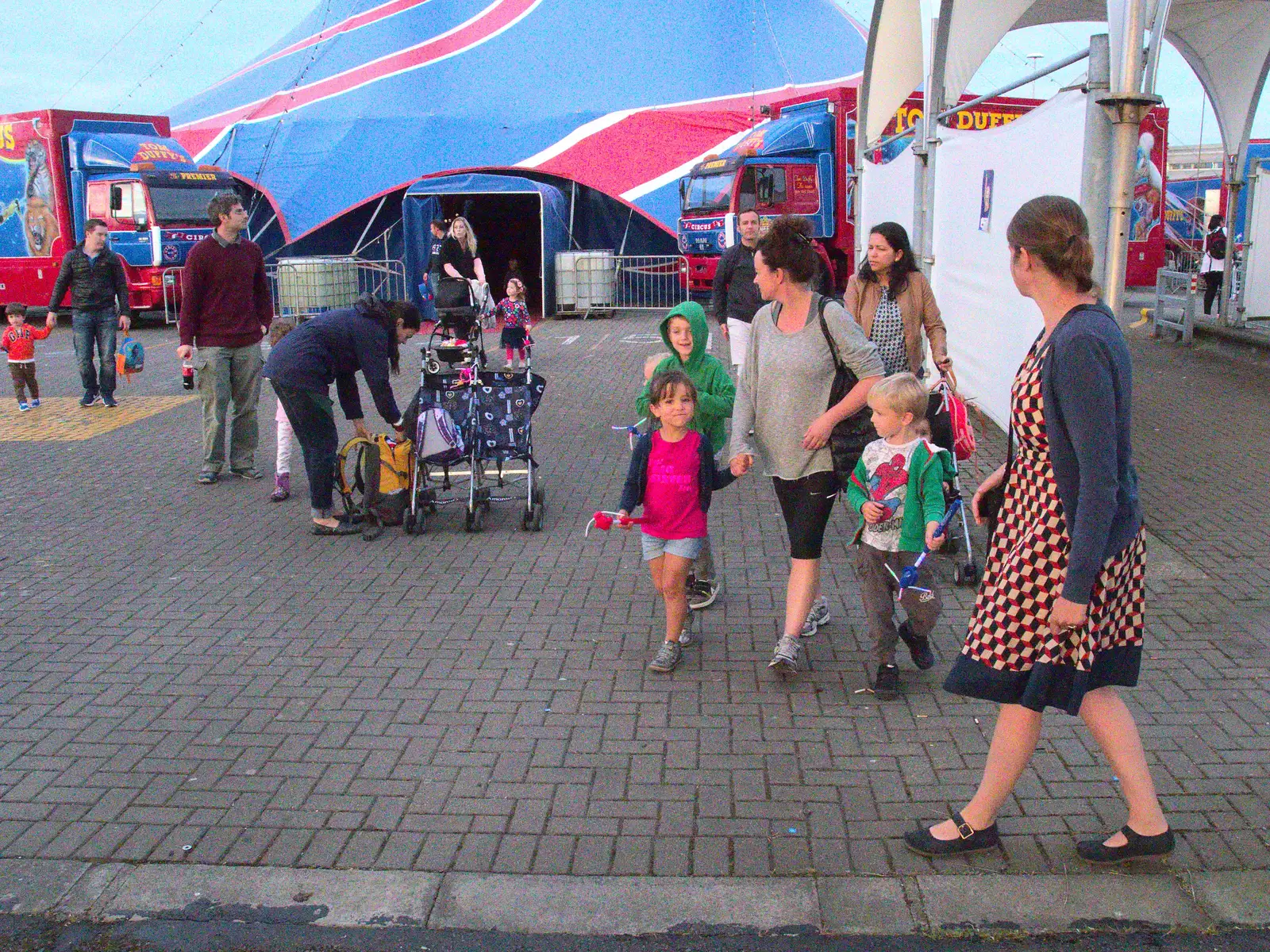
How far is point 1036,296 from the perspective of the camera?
123 inches

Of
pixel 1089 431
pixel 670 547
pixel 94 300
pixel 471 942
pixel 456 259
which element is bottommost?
pixel 471 942

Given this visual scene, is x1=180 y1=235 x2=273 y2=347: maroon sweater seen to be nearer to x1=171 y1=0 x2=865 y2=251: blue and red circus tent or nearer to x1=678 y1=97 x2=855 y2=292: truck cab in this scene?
x1=678 y1=97 x2=855 y2=292: truck cab

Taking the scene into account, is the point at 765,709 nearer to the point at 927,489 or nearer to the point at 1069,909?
the point at 927,489

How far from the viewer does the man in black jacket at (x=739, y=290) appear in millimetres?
8227

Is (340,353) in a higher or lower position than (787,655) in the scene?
higher

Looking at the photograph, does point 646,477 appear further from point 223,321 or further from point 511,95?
point 511,95

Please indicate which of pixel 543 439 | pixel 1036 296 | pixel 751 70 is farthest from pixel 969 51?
pixel 751 70

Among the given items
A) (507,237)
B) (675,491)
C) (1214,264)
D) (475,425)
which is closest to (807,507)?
(675,491)

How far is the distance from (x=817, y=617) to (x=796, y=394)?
1265 millimetres

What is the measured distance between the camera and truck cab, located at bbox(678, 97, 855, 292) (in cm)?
2033

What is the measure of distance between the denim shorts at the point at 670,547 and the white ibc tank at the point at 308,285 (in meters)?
16.1

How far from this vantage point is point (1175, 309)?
1656 centimetres

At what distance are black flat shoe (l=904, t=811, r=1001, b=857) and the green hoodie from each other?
7.36 ft

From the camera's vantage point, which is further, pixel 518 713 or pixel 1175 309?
pixel 1175 309
